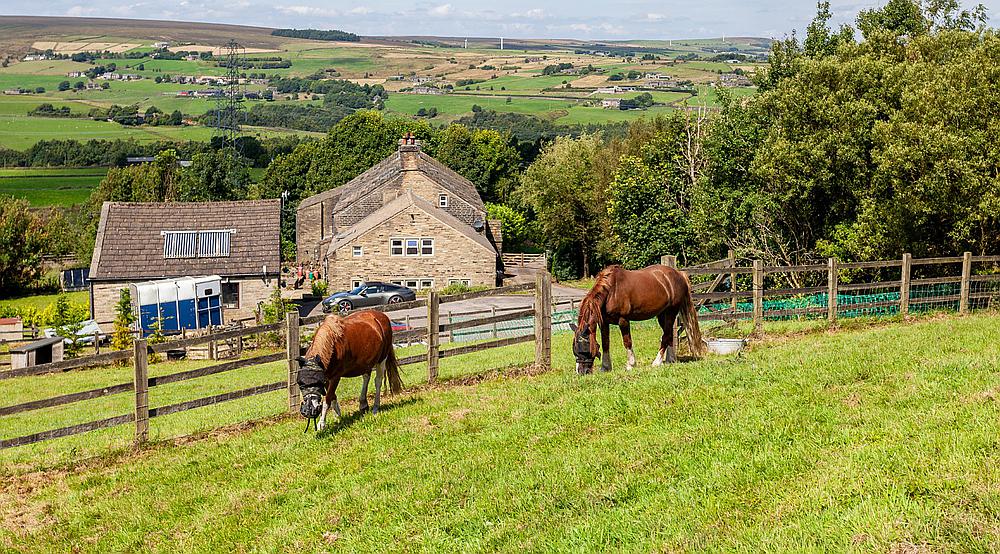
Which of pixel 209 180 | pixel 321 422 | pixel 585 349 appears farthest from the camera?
pixel 209 180

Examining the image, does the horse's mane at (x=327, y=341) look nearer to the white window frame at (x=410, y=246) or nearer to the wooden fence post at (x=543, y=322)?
the wooden fence post at (x=543, y=322)

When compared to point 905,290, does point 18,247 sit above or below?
below

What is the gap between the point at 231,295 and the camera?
46.8 m

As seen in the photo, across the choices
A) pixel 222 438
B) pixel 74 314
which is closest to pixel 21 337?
pixel 74 314

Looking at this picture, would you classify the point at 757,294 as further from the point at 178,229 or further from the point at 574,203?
the point at 574,203

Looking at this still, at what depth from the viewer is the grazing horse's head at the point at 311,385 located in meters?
11.5

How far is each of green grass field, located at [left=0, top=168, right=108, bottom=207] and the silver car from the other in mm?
73919

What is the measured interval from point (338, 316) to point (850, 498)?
739 cm

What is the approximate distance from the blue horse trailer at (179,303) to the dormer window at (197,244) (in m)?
3.96

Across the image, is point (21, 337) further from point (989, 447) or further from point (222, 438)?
point (989, 447)

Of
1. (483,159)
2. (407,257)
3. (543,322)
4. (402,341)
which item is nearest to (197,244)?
(407,257)

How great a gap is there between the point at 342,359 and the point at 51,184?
140768 mm

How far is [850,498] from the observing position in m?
7.55

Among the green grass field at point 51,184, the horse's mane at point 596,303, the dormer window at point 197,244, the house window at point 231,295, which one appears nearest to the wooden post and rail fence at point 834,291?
the horse's mane at point 596,303
